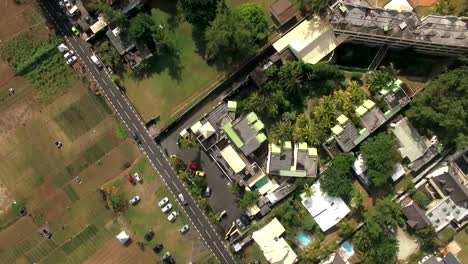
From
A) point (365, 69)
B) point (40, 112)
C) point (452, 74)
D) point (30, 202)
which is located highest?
point (40, 112)

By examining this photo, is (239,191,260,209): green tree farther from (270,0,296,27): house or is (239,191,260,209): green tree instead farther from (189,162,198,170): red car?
(270,0,296,27): house

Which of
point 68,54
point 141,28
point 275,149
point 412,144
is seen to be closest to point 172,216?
point 275,149

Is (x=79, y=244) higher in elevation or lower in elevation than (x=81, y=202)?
lower

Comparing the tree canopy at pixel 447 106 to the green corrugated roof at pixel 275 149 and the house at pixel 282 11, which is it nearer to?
the green corrugated roof at pixel 275 149

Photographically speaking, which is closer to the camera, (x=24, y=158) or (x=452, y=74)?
(x=452, y=74)

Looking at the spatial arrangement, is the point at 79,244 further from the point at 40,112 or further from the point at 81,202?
the point at 40,112

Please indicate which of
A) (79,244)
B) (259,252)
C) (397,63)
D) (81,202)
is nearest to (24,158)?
(81,202)

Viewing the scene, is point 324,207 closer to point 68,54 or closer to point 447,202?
point 447,202
